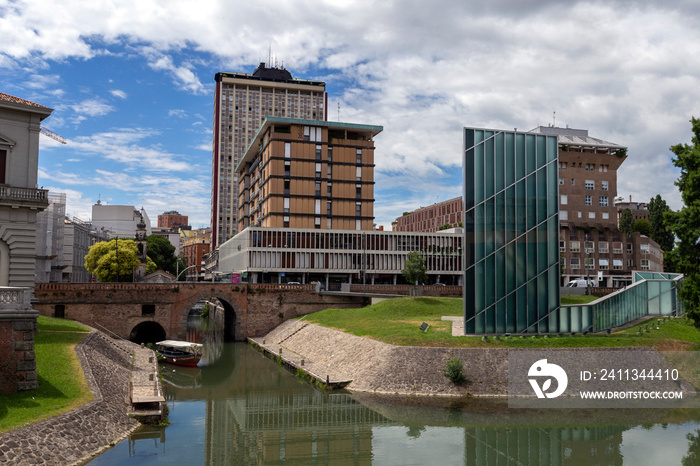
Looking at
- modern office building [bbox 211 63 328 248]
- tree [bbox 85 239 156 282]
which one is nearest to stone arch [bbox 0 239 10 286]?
tree [bbox 85 239 156 282]

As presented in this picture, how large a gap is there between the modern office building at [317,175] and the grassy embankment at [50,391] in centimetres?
6522

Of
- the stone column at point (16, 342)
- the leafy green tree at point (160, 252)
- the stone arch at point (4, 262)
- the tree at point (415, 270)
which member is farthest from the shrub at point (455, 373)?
the leafy green tree at point (160, 252)

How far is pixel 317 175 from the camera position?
102125mm

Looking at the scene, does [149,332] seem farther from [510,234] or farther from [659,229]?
[659,229]

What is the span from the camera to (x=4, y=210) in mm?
35281

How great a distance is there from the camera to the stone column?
23.4 meters

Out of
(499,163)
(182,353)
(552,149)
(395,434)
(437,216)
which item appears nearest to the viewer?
(395,434)

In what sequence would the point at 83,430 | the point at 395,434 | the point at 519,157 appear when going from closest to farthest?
the point at 83,430 → the point at 395,434 → the point at 519,157

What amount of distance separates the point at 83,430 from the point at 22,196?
1937 cm

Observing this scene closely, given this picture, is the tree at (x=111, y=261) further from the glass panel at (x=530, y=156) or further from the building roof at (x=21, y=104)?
the glass panel at (x=530, y=156)

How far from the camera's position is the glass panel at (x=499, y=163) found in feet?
131

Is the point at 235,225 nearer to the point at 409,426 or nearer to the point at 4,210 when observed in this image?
the point at 4,210

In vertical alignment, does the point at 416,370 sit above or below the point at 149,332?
above

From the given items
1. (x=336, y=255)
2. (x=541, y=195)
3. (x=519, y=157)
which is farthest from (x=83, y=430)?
(x=336, y=255)
